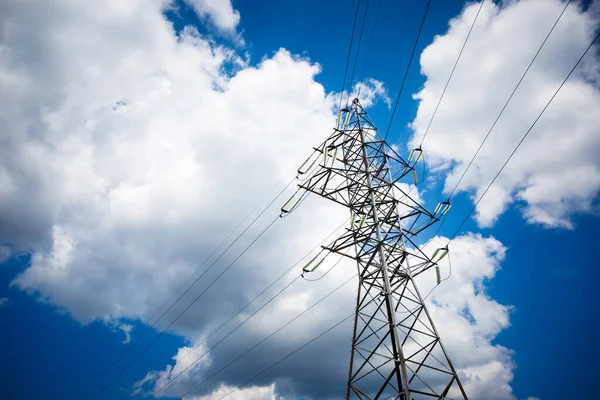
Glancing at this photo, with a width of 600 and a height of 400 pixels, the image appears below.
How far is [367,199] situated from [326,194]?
190 cm

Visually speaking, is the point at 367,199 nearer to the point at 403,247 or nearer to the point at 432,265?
the point at 403,247

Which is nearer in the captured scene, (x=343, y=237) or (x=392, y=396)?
(x=392, y=396)

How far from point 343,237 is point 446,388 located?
5.79 meters

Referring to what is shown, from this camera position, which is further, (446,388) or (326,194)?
(326,194)

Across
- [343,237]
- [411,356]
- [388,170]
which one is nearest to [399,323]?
[411,356]

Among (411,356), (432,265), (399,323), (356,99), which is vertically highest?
(356,99)

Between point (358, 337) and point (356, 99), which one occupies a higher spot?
point (356, 99)

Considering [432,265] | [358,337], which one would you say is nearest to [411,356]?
Answer: [358,337]

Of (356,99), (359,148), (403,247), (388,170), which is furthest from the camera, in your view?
(356,99)

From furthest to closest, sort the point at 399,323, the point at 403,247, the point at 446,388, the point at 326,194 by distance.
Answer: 1. the point at 326,194
2. the point at 403,247
3. the point at 399,323
4. the point at 446,388

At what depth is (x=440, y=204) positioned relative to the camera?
11781 mm

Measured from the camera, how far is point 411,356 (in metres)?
8.30

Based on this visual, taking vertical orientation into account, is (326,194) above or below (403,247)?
above

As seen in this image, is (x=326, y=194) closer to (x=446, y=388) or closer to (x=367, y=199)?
(x=367, y=199)
